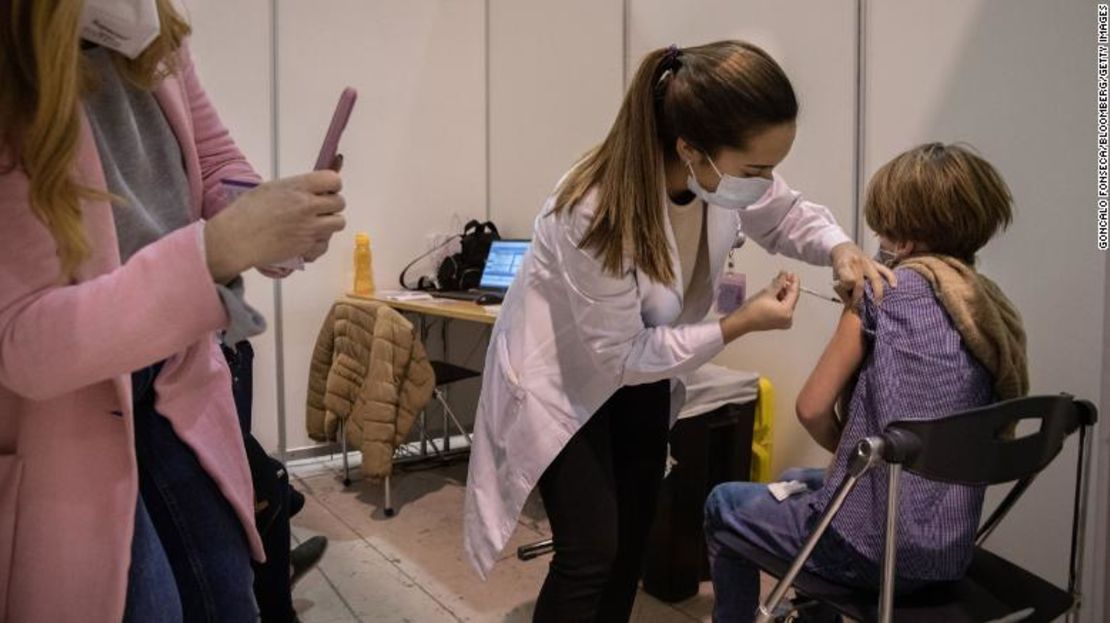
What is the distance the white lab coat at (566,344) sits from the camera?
125 cm

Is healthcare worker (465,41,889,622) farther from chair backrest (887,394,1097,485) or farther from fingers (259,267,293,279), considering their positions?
fingers (259,267,293,279)

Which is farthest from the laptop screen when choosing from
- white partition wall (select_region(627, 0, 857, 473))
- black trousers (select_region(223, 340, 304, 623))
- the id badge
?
black trousers (select_region(223, 340, 304, 623))

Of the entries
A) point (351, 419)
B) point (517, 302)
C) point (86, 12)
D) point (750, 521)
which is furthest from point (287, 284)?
point (86, 12)

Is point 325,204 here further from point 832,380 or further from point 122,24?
point 832,380

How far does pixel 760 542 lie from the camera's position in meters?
1.40

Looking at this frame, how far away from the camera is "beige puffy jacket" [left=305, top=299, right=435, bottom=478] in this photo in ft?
9.21

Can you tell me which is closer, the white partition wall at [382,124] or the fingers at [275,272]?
the fingers at [275,272]

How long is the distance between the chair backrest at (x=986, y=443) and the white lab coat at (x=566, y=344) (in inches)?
14.0

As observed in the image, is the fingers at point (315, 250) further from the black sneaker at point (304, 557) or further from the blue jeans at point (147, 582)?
the black sneaker at point (304, 557)

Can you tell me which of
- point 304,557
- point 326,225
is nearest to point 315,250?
point 326,225

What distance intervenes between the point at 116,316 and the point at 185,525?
0.87ft

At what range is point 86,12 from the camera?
2.03ft

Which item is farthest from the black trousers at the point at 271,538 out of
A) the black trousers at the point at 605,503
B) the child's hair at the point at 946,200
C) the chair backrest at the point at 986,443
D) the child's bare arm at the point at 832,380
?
the child's hair at the point at 946,200

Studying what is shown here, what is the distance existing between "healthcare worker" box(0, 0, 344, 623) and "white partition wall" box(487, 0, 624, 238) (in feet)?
8.62
